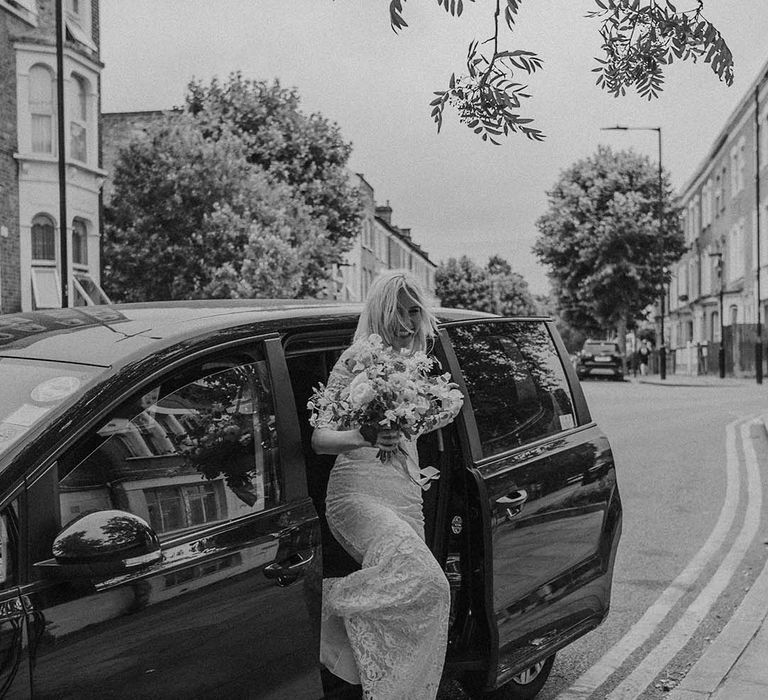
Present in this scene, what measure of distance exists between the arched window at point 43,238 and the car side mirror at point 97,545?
22908 mm

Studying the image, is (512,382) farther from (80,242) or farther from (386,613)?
(80,242)

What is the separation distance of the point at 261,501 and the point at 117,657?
71 centimetres

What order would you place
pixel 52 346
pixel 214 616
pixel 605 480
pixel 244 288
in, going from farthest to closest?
pixel 244 288
pixel 605 480
pixel 52 346
pixel 214 616

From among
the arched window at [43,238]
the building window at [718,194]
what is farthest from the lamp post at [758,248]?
the arched window at [43,238]

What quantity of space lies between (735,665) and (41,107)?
22.9 m

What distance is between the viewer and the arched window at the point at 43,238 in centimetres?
2377

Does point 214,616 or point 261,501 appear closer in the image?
point 214,616

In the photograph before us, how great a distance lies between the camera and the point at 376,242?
64188 millimetres

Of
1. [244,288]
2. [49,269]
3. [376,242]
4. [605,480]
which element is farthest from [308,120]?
[605,480]

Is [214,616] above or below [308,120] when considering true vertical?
below

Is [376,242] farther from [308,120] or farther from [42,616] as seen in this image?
[42,616]

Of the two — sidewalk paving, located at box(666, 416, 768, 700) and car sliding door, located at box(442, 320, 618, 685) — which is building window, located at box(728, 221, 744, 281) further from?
car sliding door, located at box(442, 320, 618, 685)

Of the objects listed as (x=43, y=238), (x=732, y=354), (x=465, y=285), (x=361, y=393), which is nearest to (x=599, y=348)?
(x=732, y=354)

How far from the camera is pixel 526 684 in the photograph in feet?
14.5
